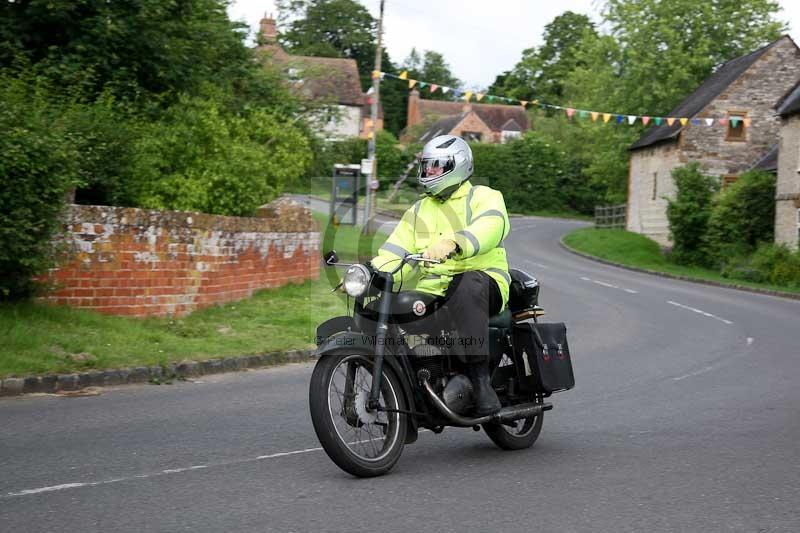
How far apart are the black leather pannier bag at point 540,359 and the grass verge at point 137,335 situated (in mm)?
3333

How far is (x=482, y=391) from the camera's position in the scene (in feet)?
20.8

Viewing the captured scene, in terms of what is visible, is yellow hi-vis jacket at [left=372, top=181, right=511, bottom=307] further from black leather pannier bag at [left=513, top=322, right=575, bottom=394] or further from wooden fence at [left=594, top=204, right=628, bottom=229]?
wooden fence at [left=594, top=204, right=628, bottom=229]

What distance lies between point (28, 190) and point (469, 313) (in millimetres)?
5842

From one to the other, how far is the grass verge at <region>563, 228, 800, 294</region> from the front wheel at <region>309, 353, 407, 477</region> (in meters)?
30.1

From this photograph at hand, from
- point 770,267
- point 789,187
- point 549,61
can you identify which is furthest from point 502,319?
point 549,61

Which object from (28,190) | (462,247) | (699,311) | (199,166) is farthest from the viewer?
(699,311)

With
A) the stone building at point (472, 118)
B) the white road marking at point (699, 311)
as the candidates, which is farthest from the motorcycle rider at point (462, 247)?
the stone building at point (472, 118)

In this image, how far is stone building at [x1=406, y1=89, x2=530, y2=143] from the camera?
322 feet

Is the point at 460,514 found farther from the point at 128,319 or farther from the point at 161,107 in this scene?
the point at 161,107

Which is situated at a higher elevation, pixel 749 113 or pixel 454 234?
pixel 749 113

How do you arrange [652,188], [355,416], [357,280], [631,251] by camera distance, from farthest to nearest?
[652,188]
[631,251]
[355,416]
[357,280]

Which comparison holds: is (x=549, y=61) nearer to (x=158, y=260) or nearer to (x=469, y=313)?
(x=158, y=260)

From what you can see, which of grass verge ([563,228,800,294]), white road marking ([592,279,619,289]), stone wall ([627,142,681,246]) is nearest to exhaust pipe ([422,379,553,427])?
white road marking ([592,279,619,289])

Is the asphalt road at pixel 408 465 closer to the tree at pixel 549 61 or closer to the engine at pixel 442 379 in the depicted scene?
the engine at pixel 442 379
